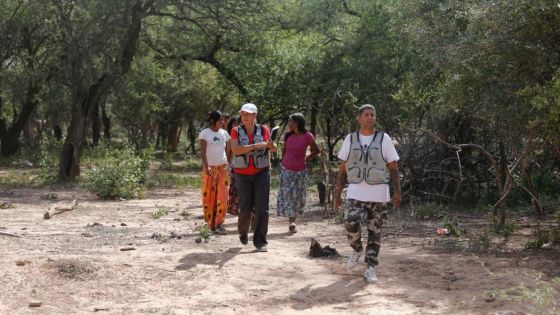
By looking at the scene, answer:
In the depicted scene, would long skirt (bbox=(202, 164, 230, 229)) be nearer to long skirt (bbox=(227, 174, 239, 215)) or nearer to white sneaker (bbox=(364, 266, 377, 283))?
long skirt (bbox=(227, 174, 239, 215))

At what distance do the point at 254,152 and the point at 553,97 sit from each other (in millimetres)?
3116

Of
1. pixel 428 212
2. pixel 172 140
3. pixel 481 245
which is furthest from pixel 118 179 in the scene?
pixel 172 140

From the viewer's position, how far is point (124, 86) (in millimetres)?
27000

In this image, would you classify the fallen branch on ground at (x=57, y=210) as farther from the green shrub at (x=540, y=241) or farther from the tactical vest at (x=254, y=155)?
the green shrub at (x=540, y=241)

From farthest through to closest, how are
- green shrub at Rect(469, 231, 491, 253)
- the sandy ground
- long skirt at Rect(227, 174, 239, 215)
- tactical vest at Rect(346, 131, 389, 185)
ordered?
long skirt at Rect(227, 174, 239, 215), green shrub at Rect(469, 231, 491, 253), tactical vest at Rect(346, 131, 389, 185), the sandy ground

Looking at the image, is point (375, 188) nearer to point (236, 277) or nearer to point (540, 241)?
point (236, 277)

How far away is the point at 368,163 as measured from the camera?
6.61 m

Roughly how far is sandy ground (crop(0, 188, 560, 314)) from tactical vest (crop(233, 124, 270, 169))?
38.4 inches

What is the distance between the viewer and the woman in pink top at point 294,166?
9.53 meters

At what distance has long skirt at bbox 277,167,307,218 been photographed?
9.73 meters

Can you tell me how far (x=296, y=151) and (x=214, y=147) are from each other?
108 cm

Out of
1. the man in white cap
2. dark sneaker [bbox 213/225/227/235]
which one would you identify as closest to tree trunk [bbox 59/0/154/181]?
dark sneaker [bbox 213/225/227/235]

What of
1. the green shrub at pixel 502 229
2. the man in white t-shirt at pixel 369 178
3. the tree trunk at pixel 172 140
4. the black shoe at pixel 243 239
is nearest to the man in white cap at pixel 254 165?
the black shoe at pixel 243 239

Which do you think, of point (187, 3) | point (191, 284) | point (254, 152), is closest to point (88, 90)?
point (187, 3)
